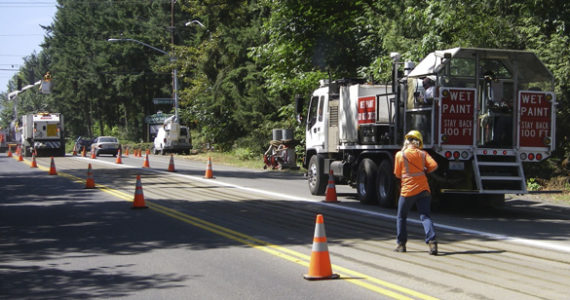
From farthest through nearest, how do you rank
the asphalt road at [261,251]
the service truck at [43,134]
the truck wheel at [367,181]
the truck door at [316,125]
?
the service truck at [43,134], the truck door at [316,125], the truck wheel at [367,181], the asphalt road at [261,251]

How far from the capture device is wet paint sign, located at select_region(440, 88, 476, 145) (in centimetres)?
1349

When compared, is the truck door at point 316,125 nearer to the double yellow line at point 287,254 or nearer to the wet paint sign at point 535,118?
the double yellow line at point 287,254

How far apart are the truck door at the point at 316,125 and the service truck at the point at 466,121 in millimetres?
2248

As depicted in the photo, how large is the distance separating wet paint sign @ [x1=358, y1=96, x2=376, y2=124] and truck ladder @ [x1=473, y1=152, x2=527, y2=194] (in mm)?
3080

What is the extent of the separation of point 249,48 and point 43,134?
23445 mm

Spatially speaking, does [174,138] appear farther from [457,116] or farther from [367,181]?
[457,116]

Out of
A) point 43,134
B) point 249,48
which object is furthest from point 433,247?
point 43,134

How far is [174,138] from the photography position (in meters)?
50.6

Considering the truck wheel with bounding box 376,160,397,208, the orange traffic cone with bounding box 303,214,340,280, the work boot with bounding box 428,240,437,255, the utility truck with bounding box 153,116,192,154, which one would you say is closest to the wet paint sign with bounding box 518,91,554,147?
the truck wheel with bounding box 376,160,397,208

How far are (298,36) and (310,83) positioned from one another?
2.15m

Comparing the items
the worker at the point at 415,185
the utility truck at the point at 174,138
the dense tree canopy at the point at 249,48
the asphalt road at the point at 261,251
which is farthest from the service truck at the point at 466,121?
the utility truck at the point at 174,138

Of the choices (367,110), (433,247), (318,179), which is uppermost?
(367,110)

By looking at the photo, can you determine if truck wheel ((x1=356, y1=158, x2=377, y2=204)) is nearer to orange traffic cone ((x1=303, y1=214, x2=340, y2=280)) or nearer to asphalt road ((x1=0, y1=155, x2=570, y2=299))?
asphalt road ((x1=0, y1=155, x2=570, y2=299))

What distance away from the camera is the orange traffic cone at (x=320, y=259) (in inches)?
299
